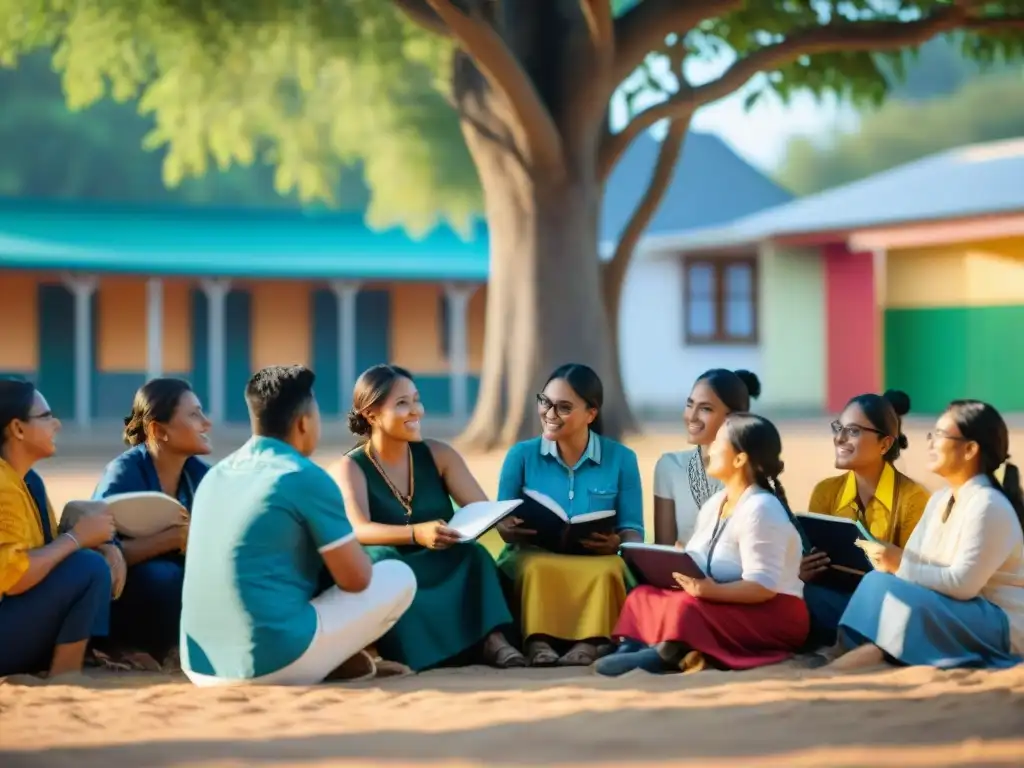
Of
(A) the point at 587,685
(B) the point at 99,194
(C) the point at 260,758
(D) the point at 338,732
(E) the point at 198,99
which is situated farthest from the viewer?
(B) the point at 99,194

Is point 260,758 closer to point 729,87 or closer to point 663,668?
point 663,668

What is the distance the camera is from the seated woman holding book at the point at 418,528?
20.7 feet

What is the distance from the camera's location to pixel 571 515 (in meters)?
6.83

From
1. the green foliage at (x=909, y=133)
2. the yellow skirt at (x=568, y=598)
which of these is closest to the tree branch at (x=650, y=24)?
the yellow skirt at (x=568, y=598)

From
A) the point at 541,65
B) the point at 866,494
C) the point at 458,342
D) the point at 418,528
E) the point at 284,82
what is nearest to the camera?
the point at 418,528

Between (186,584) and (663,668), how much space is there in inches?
72.7

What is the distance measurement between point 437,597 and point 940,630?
197 cm

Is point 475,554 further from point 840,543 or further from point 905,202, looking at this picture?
point 905,202

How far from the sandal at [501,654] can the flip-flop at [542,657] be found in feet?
0.11

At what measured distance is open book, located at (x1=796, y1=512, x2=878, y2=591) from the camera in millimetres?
6230

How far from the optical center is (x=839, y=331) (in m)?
27.8

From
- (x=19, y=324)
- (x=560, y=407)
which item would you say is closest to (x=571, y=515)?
(x=560, y=407)

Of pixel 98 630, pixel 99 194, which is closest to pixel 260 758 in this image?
pixel 98 630

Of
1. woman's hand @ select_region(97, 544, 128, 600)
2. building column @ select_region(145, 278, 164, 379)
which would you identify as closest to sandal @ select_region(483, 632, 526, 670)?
woman's hand @ select_region(97, 544, 128, 600)
